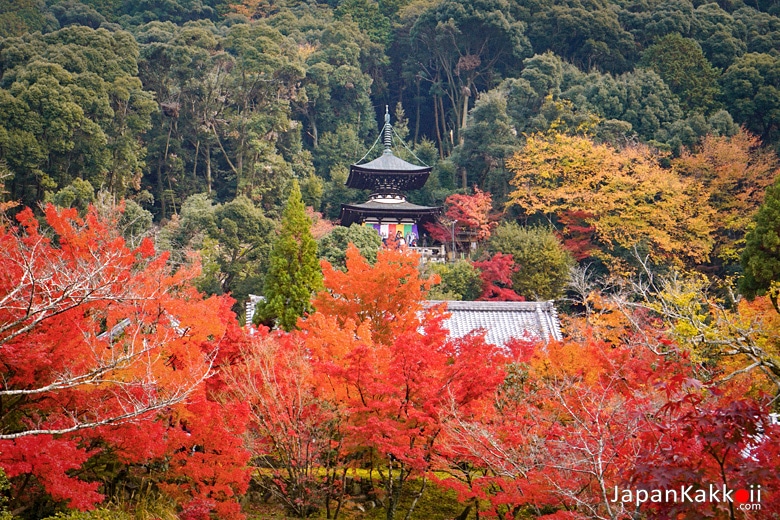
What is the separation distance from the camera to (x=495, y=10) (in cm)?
3938

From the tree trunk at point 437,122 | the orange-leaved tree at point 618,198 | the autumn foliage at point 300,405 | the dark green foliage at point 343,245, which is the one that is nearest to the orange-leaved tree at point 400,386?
the autumn foliage at point 300,405

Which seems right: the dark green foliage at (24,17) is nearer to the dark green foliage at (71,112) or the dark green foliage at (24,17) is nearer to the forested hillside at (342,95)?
the forested hillside at (342,95)

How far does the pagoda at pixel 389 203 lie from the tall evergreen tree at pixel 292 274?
10893mm

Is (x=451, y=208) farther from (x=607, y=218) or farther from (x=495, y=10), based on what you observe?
(x=495, y=10)

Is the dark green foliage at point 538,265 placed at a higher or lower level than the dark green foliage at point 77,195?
lower

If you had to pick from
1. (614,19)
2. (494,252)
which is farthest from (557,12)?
(494,252)

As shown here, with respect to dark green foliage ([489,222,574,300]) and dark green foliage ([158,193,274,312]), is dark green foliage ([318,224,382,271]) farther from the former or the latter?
dark green foliage ([489,222,574,300])

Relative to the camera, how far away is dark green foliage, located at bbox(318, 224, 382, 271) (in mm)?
23062

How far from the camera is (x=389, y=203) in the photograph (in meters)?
A: 31.6

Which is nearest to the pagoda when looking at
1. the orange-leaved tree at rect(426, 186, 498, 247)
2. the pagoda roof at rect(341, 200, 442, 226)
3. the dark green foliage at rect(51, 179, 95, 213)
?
the pagoda roof at rect(341, 200, 442, 226)

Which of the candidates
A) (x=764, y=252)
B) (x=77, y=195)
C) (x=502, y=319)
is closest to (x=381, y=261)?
(x=502, y=319)

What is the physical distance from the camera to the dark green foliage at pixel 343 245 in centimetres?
2306

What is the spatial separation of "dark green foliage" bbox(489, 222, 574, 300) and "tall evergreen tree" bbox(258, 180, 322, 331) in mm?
7295

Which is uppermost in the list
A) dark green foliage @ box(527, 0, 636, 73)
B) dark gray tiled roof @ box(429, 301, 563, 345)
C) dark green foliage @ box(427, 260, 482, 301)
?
dark green foliage @ box(527, 0, 636, 73)
